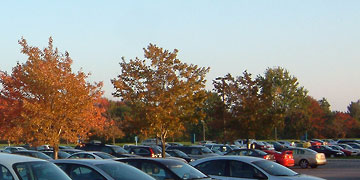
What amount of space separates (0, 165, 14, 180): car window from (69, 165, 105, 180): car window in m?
2.59

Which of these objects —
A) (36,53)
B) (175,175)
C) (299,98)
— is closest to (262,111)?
(36,53)

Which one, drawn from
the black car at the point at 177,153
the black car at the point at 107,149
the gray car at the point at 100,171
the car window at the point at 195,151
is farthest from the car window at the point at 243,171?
the car window at the point at 195,151

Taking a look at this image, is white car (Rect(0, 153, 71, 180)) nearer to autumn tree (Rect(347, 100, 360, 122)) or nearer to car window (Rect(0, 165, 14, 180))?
car window (Rect(0, 165, 14, 180))

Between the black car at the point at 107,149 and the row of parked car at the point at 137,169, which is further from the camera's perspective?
the black car at the point at 107,149

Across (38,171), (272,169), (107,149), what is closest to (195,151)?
(107,149)

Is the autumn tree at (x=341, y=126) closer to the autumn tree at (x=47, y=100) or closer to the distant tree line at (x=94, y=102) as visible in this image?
the distant tree line at (x=94, y=102)

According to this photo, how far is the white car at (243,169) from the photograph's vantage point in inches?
554

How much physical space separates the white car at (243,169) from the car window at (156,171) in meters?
2.12

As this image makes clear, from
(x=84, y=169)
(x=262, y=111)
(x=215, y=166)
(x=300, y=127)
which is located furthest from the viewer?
(x=300, y=127)

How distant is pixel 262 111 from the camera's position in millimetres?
35531

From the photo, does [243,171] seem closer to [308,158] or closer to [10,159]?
[10,159]

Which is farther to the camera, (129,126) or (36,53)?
(129,126)

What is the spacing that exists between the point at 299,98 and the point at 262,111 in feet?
181

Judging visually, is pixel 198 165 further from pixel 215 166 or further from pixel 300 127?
pixel 300 127
